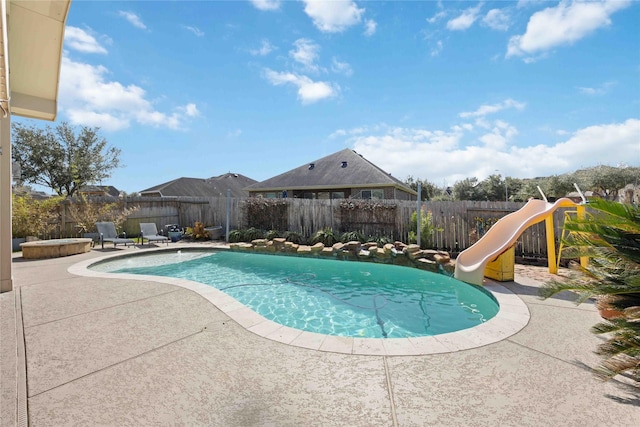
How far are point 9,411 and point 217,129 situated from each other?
17.0 meters

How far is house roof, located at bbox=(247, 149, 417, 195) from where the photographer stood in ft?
64.9

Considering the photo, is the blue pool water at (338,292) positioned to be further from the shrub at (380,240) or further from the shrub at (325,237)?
the shrub at (380,240)

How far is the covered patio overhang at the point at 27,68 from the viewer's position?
15.9 ft

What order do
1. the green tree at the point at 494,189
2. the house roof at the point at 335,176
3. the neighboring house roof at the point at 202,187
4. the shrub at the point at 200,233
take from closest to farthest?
the shrub at the point at 200,233
the house roof at the point at 335,176
the neighboring house roof at the point at 202,187
the green tree at the point at 494,189

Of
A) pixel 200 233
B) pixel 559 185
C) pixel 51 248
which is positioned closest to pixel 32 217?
pixel 51 248

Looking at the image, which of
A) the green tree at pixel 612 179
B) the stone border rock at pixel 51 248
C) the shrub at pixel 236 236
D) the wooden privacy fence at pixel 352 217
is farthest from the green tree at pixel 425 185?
the stone border rock at pixel 51 248

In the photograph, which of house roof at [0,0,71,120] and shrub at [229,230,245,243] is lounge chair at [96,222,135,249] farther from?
house roof at [0,0,71,120]

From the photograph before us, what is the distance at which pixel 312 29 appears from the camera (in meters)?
9.74

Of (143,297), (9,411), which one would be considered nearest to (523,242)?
(143,297)

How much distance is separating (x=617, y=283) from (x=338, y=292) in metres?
4.58

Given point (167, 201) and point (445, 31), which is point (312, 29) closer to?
point (445, 31)

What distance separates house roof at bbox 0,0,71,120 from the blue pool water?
4.33 meters

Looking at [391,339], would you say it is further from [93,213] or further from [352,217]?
[93,213]

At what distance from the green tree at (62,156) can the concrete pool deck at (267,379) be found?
20.5 m
